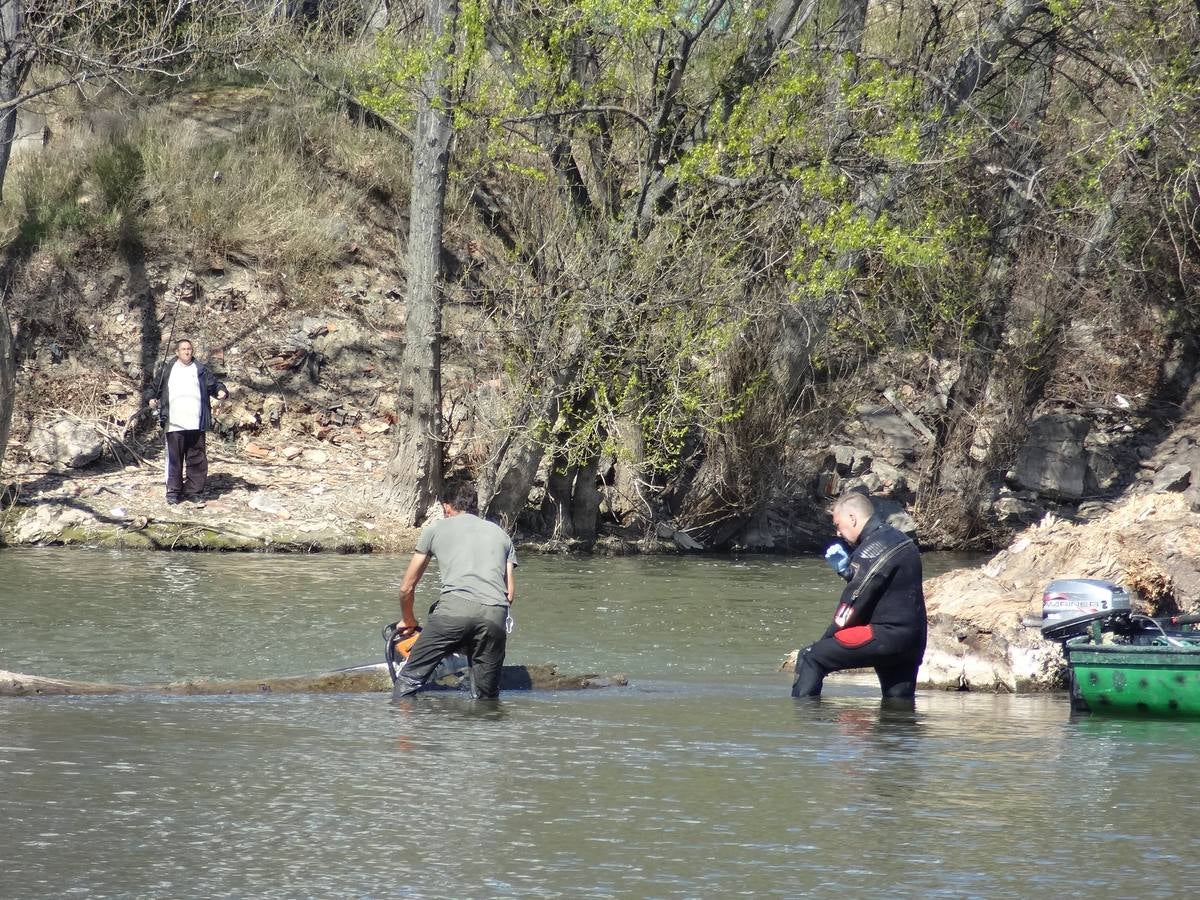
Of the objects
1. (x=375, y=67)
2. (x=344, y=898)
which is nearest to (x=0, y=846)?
(x=344, y=898)

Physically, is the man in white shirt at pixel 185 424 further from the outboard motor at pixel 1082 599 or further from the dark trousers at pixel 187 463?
the outboard motor at pixel 1082 599

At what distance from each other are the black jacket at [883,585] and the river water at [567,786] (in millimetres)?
616

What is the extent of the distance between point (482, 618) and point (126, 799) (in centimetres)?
331

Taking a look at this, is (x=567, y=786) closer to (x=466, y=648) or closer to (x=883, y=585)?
(x=466, y=648)

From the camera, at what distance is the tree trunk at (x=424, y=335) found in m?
21.2

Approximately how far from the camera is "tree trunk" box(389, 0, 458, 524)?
2120cm

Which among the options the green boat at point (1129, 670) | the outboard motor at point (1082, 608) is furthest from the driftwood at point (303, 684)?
the green boat at point (1129, 670)

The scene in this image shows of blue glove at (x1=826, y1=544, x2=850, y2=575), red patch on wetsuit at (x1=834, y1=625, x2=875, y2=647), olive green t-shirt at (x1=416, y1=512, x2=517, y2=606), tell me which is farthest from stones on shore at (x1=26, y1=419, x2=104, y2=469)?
red patch on wetsuit at (x1=834, y1=625, x2=875, y2=647)

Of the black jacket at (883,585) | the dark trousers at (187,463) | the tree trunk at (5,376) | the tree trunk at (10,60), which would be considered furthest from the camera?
the dark trousers at (187,463)

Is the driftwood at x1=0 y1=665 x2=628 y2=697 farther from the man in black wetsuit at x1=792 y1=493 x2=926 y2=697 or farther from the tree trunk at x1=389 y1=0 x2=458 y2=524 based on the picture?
the tree trunk at x1=389 y1=0 x2=458 y2=524

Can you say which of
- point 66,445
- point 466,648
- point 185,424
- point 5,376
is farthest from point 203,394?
point 466,648

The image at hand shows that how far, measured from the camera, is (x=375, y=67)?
1928 centimetres

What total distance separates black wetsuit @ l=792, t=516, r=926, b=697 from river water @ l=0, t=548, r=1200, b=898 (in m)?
0.37

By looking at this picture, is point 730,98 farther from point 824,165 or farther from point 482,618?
point 482,618
